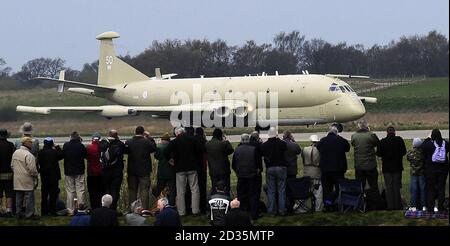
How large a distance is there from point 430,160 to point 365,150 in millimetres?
1437

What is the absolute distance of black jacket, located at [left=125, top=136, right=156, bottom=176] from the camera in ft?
57.5

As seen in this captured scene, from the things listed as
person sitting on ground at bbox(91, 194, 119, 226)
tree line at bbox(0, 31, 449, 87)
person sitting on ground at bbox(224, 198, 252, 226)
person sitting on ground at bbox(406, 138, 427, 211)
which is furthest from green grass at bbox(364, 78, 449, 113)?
person sitting on ground at bbox(91, 194, 119, 226)

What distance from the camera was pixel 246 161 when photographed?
16938mm

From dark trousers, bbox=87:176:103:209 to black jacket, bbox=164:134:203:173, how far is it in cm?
146

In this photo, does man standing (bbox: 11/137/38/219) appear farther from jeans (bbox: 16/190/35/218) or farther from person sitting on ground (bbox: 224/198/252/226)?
person sitting on ground (bbox: 224/198/252/226)

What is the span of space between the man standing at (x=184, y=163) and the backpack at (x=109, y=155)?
0.94 meters

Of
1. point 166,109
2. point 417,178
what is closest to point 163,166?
point 417,178

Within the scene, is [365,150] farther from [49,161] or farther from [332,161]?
[49,161]

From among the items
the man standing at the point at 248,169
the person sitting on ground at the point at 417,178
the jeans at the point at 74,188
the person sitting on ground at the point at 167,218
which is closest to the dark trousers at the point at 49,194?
the jeans at the point at 74,188

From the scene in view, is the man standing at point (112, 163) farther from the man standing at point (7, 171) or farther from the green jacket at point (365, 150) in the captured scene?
the green jacket at point (365, 150)

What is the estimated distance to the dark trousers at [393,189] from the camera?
1697 centimetres
